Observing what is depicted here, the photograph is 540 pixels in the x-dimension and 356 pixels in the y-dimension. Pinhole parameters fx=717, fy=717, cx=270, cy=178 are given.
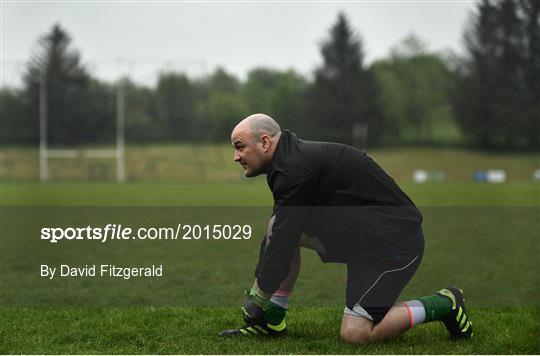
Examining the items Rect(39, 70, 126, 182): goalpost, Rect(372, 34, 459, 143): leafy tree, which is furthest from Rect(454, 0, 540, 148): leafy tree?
Rect(39, 70, 126, 182): goalpost

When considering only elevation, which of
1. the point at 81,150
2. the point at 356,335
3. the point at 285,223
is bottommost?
the point at 81,150

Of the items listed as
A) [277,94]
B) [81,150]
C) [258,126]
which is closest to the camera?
[258,126]

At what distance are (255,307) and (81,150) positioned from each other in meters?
35.2

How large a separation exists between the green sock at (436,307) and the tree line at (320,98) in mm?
32823

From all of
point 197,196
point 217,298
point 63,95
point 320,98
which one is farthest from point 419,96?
→ point 217,298

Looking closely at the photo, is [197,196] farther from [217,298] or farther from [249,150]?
[249,150]

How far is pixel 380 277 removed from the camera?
4.54 m

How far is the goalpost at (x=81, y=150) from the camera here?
123 feet

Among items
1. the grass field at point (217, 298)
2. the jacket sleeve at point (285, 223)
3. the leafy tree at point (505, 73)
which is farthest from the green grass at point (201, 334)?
the leafy tree at point (505, 73)

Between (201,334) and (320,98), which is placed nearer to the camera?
(201,334)

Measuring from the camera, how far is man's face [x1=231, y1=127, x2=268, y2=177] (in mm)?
4289

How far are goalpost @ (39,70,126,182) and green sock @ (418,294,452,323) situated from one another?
110ft

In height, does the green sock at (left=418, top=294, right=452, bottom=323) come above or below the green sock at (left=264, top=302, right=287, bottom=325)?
above

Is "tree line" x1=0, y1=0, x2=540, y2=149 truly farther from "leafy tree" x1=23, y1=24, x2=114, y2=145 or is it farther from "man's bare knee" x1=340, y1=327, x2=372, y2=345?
"man's bare knee" x1=340, y1=327, x2=372, y2=345
